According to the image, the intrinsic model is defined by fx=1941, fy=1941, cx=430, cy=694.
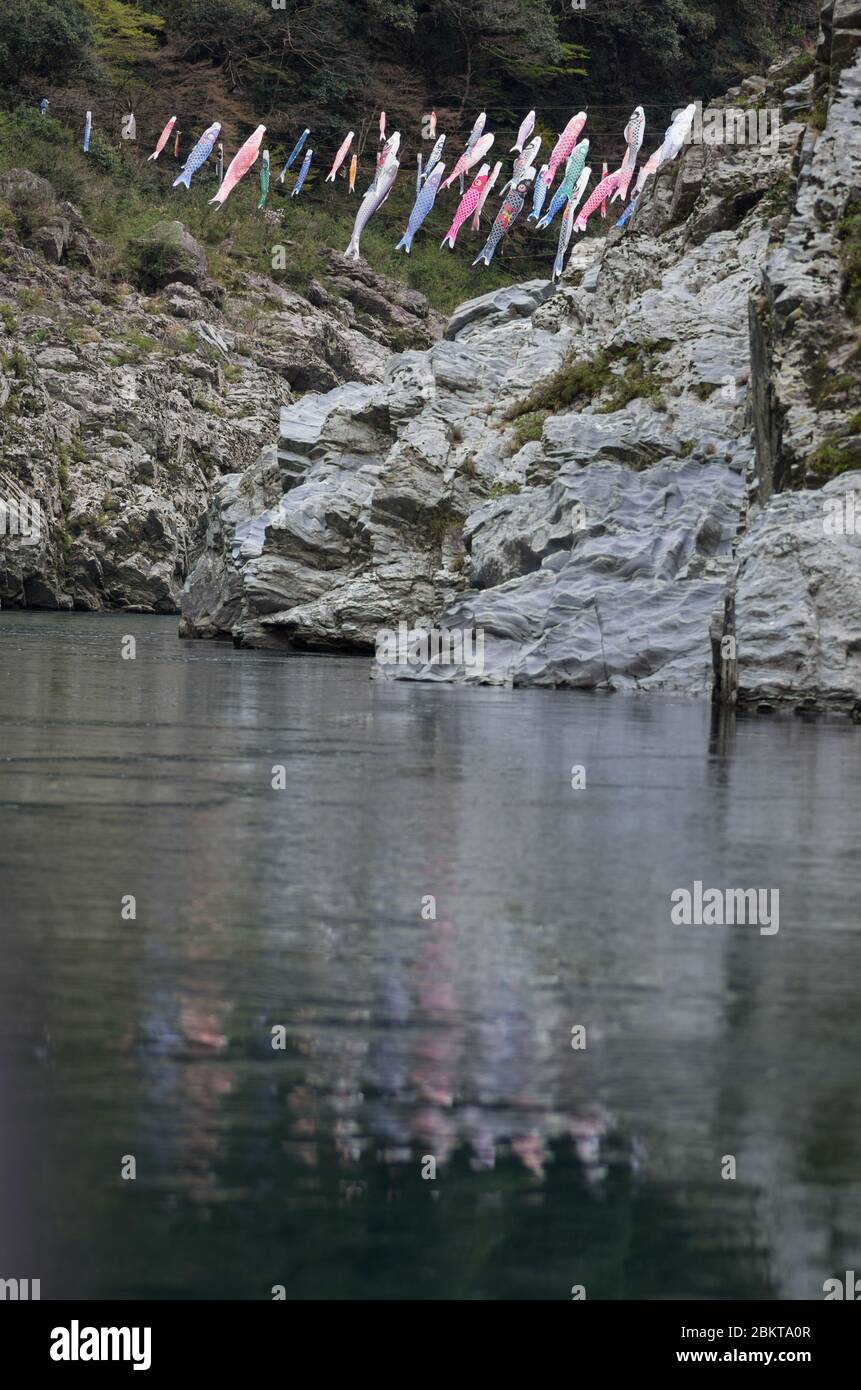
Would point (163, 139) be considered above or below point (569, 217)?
above

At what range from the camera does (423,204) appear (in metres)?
75.2

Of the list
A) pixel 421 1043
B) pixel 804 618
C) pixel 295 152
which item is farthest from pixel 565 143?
pixel 421 1043

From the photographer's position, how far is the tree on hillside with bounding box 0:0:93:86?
69875mm

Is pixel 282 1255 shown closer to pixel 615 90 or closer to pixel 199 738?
pixel 199 738

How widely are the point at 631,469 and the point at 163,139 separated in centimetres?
4942

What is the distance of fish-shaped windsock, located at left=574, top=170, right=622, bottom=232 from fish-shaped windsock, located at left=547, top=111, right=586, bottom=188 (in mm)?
1812

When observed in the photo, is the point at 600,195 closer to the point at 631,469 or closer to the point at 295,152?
the point at 295,152

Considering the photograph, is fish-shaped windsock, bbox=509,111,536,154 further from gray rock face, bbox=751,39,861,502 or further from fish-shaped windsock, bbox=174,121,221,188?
gray rock face, bbox=751,39,861,502

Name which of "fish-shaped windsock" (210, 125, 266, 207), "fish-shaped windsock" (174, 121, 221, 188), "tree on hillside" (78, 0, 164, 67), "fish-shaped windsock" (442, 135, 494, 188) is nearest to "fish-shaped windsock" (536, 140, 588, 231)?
"fish-shaped windsock" (442, 135, 494, 188)

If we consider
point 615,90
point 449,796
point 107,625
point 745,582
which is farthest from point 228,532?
point 615,90

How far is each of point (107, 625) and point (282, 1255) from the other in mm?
39395

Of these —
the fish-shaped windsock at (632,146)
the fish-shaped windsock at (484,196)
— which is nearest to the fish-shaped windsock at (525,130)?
the fish-shaped windsock at (484,196)

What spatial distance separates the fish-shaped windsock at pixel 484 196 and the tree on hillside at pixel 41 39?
15.8 meters

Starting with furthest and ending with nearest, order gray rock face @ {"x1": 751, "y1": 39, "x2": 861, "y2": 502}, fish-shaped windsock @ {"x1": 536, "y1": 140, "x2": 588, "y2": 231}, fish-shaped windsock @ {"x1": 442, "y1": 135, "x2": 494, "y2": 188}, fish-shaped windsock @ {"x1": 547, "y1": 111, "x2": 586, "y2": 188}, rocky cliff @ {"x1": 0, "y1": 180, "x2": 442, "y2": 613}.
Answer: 1. fish-shaped windsock @ {"x1": 442, "y1": 135, "x2": 494, "y2": 188}
2. fish-shaped windsock @ {"x1": 536, "y1": 140, "x2": 588, "y2": 231}
3. fish-shaped windsock @ {"x1": 547, "y1": 111, "x2": 586, "y2": 188}
4. rocky cliff @ {"x1": 0, "y1": 180, "x2": 442, "y2": 613}
5. gray rock face @ {"x1": 751, "y1": 39, "x2": 861, "y2": 502}
